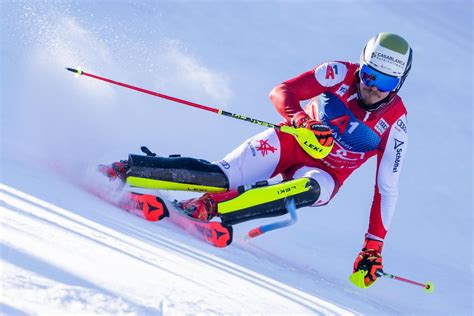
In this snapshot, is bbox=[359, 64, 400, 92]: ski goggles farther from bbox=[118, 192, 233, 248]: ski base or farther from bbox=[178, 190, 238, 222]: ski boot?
bbox=[118, 192, 233, 248]: ski base

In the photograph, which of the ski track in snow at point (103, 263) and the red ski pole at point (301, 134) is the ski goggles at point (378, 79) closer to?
the red ski pole at point (301, 134)

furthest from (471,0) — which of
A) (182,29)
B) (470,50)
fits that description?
(182,29)

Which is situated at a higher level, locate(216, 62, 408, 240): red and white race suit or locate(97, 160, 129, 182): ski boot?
locate(216, 62, 408, 240): red and white race suit

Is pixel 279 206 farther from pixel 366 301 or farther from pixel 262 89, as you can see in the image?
pixel 262 89

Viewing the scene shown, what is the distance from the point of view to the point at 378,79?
551cm

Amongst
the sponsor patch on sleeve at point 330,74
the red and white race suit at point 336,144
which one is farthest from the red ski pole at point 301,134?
the sponsor patch on sleeve at point 330,74

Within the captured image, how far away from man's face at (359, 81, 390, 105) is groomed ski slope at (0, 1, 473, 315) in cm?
122

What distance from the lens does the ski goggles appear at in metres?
5.49

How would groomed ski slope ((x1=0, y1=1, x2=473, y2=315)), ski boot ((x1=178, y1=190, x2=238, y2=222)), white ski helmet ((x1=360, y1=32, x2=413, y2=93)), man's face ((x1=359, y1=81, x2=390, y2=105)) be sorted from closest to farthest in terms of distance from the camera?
groomed ski slope ((x1=0, y1=1, x2=473, y2=315)) < ski boot ((x1=178, y1=190, x2=238, y2=222)) < white ski helmet ((x1=360, y1=32, x2=413, y2=93)) < man's face ((x1=359, y1=81, x2=390, y2=105))

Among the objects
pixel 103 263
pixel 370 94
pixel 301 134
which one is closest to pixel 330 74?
pixel 370 94

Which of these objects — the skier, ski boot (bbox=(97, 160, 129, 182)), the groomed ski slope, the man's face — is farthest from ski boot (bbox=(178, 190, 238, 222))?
the man's face

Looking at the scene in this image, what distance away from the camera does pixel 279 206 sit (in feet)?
17.5

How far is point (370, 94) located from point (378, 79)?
6.3 inches

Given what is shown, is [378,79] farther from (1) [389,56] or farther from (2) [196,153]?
(2) [196,153]
